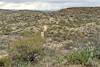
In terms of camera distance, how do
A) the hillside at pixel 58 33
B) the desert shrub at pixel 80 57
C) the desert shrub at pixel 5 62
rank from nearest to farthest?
the desert shrub at pixel 5 62, the desert shrub at pixel 80 57, the hillside at pixel 58 33

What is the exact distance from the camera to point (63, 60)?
17.2m

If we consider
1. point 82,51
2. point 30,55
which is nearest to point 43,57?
point 30,55

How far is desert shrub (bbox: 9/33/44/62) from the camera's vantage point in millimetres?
18656

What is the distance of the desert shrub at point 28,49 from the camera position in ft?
61.2

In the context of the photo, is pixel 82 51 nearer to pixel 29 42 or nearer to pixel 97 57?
pixel 97 57

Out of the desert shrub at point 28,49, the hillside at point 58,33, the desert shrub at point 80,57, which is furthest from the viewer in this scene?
the hillside at point 58,33

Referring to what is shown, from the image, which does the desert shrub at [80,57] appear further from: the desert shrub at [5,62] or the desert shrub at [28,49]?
the desert shrub at [5,62]

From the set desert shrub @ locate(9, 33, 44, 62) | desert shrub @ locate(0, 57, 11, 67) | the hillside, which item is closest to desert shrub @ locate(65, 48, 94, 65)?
the hillside

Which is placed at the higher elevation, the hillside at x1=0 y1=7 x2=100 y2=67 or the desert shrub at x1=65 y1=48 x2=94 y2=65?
the desert shrub at x1=65 y1=48 x2=94 y2=65

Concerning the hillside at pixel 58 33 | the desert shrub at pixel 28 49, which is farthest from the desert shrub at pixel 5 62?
the hillside at pixel 58 33

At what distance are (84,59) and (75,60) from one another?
0.45 meters

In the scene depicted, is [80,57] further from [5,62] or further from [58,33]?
[58,33]

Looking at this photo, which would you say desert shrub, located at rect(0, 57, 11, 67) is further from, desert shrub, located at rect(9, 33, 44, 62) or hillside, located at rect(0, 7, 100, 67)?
hillside, located at rect(0, 7, 100, 67)

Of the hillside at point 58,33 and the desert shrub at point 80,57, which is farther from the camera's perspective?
the hillside at point 58,33
